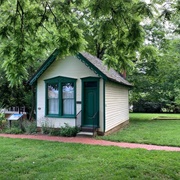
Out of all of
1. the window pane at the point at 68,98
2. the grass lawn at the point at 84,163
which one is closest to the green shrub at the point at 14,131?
the window pane at the point at 68,98

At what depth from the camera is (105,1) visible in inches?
201

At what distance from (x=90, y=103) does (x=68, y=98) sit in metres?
1.32

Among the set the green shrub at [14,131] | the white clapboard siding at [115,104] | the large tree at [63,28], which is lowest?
the green shrub at [14,131]

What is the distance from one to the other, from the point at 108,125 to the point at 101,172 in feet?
20.6

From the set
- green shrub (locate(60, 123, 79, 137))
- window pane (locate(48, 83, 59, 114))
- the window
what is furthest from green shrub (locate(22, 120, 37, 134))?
green shrub (locate(60, 123, 79, 137))

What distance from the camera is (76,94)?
11.9m

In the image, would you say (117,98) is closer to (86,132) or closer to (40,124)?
(86,132)

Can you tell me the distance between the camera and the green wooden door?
11.5 meters

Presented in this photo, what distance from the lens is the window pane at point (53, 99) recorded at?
40.6 feet

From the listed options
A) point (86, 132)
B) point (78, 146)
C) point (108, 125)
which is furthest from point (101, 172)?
point (108, 125)

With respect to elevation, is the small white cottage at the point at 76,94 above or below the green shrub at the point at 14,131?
above

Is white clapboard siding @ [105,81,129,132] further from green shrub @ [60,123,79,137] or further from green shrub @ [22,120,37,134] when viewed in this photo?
green shrub @ [22,120,37,134]

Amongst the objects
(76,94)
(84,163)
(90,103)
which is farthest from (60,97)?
(84,163)

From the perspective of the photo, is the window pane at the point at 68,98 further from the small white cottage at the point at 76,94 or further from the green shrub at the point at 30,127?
the green shrub at the point at 30,127
